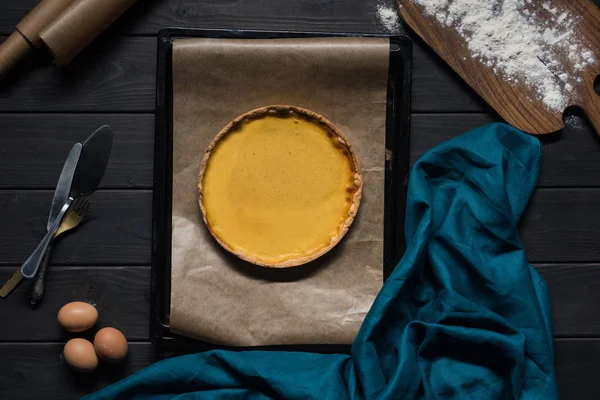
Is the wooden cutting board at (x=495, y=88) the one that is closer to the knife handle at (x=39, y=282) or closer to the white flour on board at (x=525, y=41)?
the white flour on board at (x=525, y=41)

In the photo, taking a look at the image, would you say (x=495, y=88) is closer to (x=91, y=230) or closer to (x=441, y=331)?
(x=441, y=331)

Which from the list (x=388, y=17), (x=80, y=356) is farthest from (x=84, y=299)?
(x=388, y=17)

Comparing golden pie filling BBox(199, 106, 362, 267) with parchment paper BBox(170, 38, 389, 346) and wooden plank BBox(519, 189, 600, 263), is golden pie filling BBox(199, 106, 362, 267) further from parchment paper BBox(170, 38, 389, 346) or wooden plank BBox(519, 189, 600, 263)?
wooden plank BBox(519, 189, 600, 263)

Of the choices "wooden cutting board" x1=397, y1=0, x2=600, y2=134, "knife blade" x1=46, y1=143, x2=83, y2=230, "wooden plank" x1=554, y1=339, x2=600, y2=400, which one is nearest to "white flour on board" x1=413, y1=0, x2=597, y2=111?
"wooden cutting board" x1=397, y1=0, x2=600, y2=134

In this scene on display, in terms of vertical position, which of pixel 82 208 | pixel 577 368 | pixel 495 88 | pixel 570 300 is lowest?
pixel 577 368

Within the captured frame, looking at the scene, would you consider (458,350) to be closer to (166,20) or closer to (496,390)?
(496,390)

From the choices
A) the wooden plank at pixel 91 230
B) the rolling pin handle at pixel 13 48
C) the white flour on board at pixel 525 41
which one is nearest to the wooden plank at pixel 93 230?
the wooden plank at pixel 91 230
